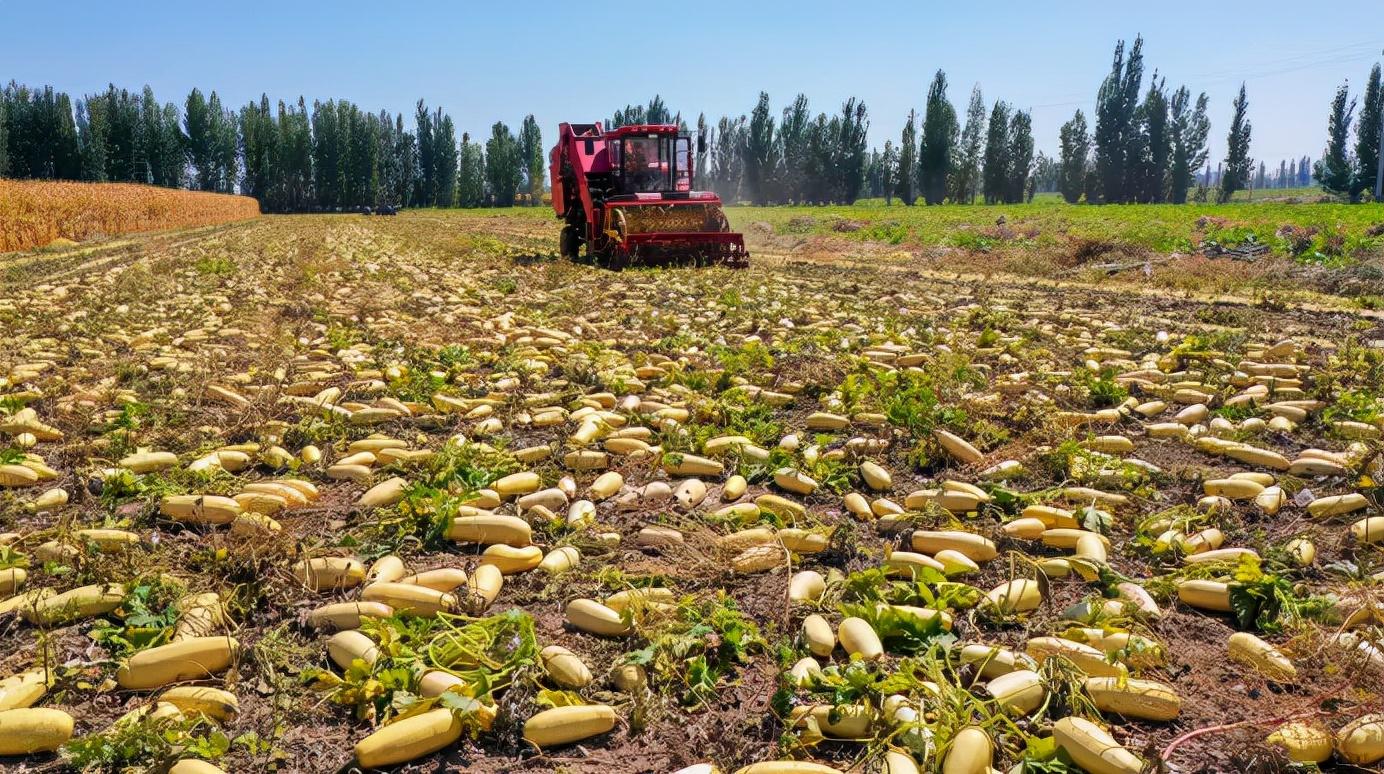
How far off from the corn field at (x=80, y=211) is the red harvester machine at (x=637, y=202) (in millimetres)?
15645

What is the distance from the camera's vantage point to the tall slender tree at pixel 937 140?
68562mm

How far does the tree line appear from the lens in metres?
73.9

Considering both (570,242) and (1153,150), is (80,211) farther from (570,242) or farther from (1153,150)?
(1153,150)

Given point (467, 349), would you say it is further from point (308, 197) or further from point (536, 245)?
point (308, 197)

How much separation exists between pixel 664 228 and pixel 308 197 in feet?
279

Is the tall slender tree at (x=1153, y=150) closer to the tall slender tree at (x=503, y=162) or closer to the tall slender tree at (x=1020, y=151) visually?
the tall slender tree at (x=1020, y=151)

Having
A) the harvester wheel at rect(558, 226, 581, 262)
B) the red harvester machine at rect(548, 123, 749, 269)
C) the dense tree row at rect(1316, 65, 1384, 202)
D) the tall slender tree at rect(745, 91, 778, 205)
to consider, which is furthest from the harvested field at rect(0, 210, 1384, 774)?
the tall slender tree at rect(745, 91, 778, 205)

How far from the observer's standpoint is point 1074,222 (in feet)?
99.8

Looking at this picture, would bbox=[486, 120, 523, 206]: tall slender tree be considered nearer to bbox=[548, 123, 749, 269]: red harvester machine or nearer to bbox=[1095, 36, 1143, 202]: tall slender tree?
bbox=[1095, 36, 1143, 202]: tall slender tree

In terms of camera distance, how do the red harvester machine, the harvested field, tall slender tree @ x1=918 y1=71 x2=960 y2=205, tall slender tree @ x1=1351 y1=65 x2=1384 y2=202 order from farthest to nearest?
tall slender tree @ x1=918 y1=71 x2=960 y2=205 → tall slender tree @ x1=1351 y1=65 x2=1384 y2=202 → the red harvester machine → the harvested field

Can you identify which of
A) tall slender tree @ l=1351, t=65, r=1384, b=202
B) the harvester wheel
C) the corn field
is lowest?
the harvester wheel

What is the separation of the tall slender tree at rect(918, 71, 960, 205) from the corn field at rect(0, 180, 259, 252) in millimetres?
49964

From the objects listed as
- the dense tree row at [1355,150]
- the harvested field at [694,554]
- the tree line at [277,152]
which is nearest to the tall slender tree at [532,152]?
the tree line at [277,152]

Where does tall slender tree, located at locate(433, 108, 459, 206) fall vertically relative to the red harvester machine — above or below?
above
